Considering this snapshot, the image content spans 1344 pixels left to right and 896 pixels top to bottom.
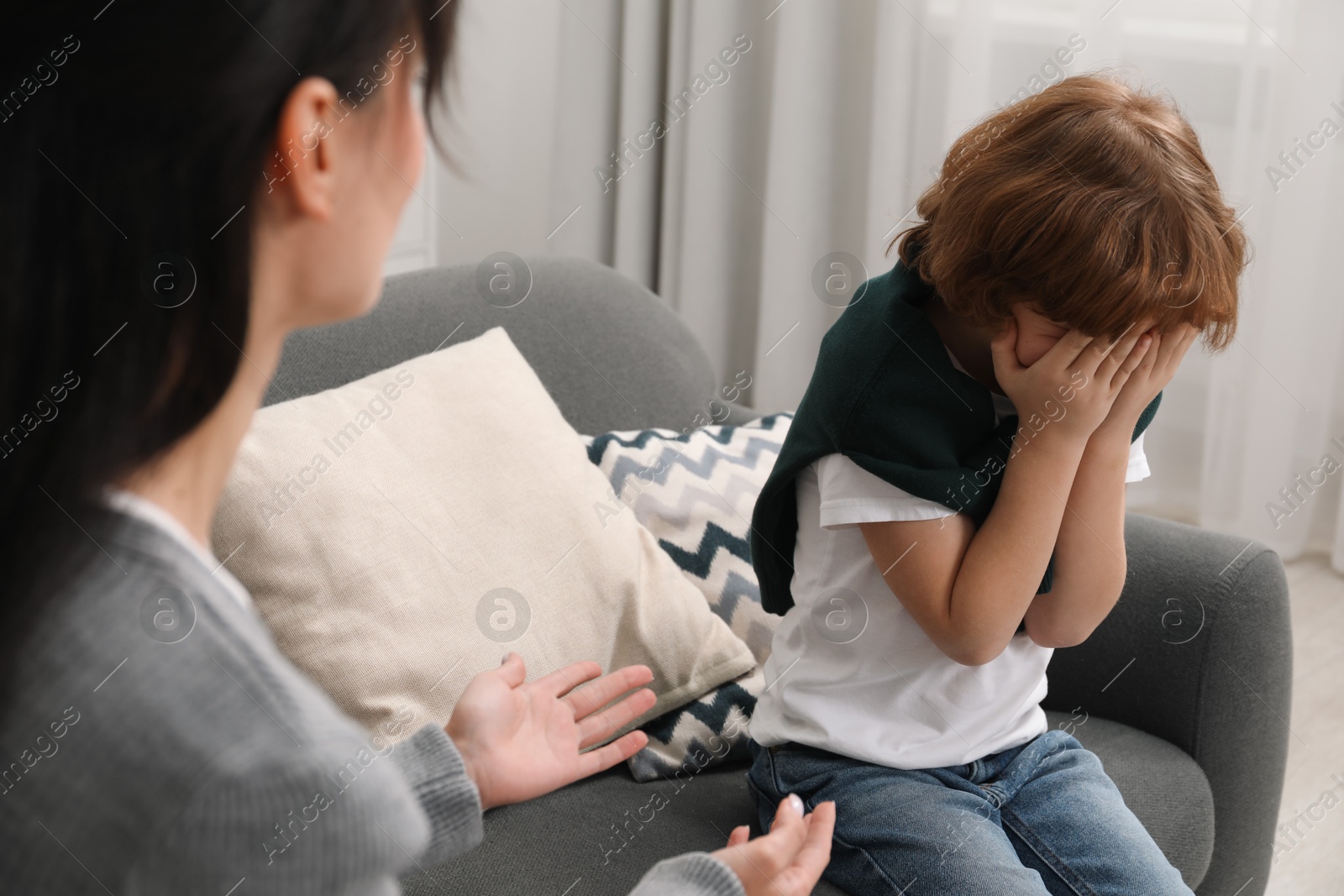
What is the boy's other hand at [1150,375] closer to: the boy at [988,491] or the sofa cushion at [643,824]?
the boy at [988,491]

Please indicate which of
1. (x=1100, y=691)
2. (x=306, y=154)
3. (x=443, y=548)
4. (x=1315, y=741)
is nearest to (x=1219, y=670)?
(x=1100, y=691)

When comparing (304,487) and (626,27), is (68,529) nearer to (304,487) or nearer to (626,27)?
(304,487)

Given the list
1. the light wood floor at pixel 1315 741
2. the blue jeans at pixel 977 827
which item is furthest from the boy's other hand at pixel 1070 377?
the light wood floor at pixel 1315 741

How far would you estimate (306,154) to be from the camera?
0.48 m

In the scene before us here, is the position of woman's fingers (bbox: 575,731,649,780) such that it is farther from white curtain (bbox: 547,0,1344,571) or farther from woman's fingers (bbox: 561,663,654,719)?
white curtain (bbox: 547,0,1344,571)

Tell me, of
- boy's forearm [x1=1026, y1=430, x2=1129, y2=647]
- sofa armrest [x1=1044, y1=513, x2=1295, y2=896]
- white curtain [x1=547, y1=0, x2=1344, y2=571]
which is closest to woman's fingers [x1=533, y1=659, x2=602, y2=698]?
boy's forearm [x1=1026, y1=430, x2=1129, y2=647]

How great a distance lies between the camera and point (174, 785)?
440mm

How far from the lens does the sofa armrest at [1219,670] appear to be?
4.20 ft

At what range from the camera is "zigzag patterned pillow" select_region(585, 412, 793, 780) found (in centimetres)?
125

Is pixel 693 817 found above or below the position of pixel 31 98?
below

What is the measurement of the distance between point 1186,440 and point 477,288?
1.94 meters

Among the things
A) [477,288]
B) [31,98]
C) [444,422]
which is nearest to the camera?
[31,98]

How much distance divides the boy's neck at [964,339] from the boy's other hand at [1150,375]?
4.0 inches

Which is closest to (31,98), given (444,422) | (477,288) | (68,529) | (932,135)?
(68,529)
